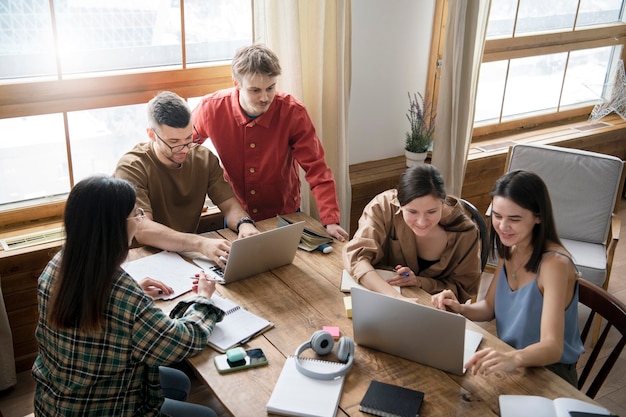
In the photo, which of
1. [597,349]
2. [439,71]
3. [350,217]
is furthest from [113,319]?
[439,71]

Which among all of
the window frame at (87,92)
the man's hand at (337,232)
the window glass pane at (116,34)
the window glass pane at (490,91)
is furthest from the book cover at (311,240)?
the window glass pane at (490,91)

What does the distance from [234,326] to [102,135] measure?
1.45 m

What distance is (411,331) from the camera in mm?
1731

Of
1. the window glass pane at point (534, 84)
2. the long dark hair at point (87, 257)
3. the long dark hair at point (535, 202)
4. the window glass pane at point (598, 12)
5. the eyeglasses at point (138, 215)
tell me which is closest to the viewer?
the long dark hair at point (87, 257)

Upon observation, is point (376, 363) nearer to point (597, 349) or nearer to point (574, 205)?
point (597, 349)

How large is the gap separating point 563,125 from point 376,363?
12.1 feet

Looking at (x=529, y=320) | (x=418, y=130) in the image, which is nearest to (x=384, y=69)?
(x=418, y=130)

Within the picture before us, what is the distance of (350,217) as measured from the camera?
3764 mm

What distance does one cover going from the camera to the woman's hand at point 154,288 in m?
2.08

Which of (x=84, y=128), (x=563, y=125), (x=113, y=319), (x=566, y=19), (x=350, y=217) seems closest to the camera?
(x=113, y=319)

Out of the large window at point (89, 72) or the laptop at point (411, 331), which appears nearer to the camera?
the laptop at point (411, 331)

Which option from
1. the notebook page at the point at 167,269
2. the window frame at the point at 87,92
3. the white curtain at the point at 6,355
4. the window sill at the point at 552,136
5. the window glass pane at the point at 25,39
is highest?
the window glass pane at the point at 25,39

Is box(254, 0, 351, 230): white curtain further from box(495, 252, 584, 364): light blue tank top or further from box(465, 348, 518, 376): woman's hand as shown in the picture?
box(465, 348, 518, 376): woman's hand

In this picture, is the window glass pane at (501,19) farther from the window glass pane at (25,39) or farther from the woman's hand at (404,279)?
the window glass pane at (25,39)
